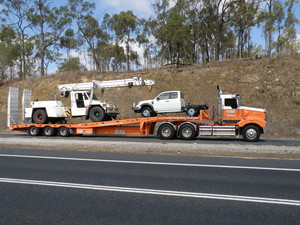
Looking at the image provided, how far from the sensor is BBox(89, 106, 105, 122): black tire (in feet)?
58.6

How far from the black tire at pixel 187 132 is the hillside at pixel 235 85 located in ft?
31.9

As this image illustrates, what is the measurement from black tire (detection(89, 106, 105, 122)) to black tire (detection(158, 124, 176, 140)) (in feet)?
13.5

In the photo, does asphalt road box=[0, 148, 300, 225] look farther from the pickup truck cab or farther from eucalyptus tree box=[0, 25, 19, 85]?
eucalyptus tree box=[0, 25, 19, 85]

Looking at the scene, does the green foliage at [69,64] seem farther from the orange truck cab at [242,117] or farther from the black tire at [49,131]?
the orange truck cab at [242,117]

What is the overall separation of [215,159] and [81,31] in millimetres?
41020

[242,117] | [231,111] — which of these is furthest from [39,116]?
[242,117]

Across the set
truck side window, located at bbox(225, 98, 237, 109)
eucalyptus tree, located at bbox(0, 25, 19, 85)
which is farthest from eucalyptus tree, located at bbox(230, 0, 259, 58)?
eucalyptus tree, located at bbox(0, 25, 19, 85)

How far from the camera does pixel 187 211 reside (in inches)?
174

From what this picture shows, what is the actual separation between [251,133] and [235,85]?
15.5 m

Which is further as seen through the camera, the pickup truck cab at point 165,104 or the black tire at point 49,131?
the black tire at point 49,131

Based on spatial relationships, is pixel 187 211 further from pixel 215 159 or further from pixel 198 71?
pixel 198 71

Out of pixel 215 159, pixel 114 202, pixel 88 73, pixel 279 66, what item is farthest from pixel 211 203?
pixel 88 73

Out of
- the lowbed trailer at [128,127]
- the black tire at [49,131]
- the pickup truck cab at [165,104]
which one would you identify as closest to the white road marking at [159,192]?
the lowbed trailer at [128,127]

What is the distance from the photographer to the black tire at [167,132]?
1631cm
